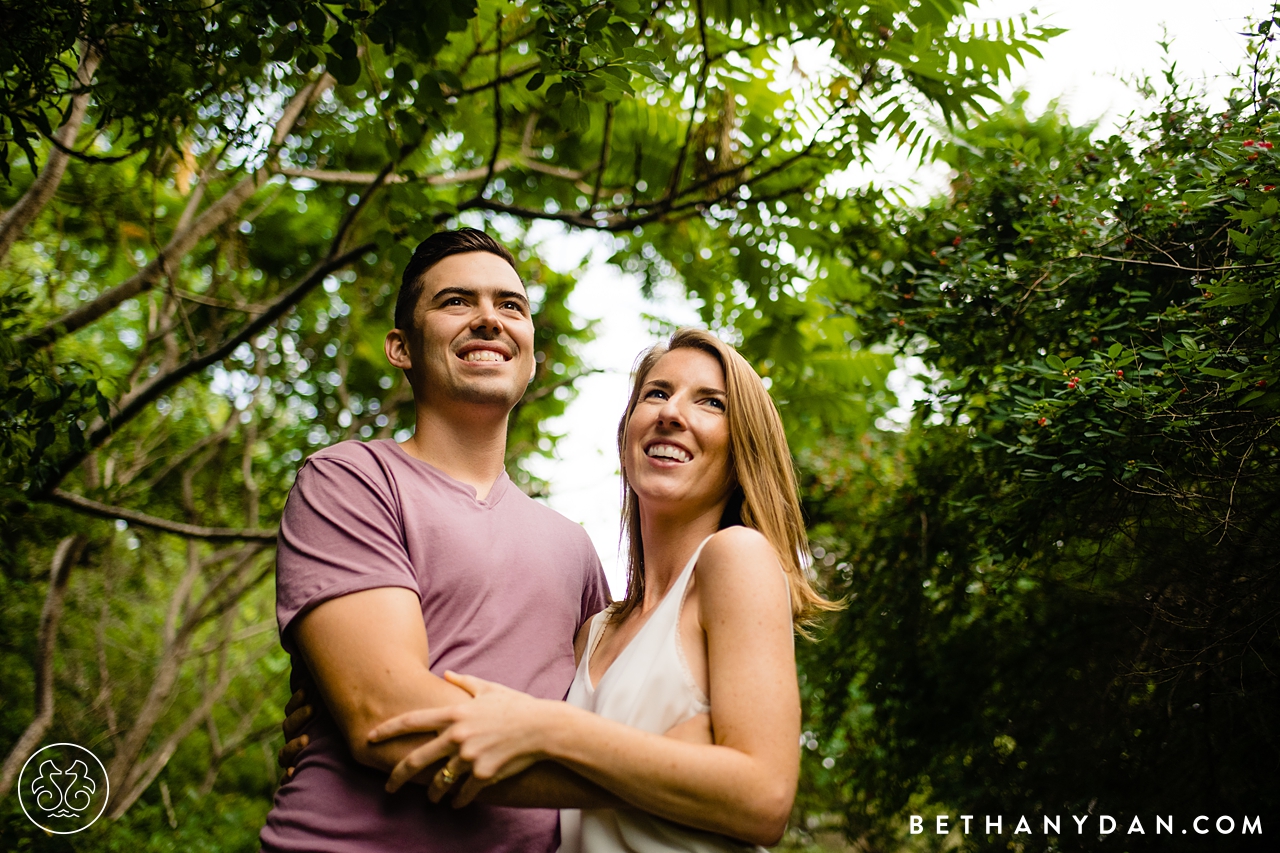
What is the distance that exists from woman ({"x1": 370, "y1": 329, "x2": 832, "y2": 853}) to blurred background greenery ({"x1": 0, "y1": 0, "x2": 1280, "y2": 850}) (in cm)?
106

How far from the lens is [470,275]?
2770 millimetres

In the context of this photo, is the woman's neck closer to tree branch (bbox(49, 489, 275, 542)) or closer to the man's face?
the man's face

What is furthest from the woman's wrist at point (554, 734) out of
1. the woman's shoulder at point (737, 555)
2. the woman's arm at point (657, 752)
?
the woman's shoulder at point (737, 555)

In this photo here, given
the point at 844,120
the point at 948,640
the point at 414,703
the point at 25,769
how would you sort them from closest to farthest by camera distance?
1. the point at 414,703
2. the point at 844,120
3. the point at 948,640
4. the point at 25,769

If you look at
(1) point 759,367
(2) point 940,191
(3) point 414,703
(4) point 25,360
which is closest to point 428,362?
(3) point 414,703

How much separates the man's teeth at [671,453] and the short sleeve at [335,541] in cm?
76

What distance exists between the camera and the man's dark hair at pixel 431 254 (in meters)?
2.82

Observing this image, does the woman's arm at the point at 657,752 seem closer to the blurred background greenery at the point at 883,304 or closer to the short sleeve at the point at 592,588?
the short sleeve at the point at 592,588

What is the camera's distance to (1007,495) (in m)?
3.41

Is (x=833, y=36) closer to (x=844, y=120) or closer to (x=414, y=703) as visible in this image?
(x=844, y=120)

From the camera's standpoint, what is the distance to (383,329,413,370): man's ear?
9.20 ft

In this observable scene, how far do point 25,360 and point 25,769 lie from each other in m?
4.54

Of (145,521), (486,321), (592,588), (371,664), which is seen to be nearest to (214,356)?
(145,521)

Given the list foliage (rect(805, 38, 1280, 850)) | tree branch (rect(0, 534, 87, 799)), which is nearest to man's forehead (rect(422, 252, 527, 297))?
foliage (rect(805, 38, 1280, 850))
